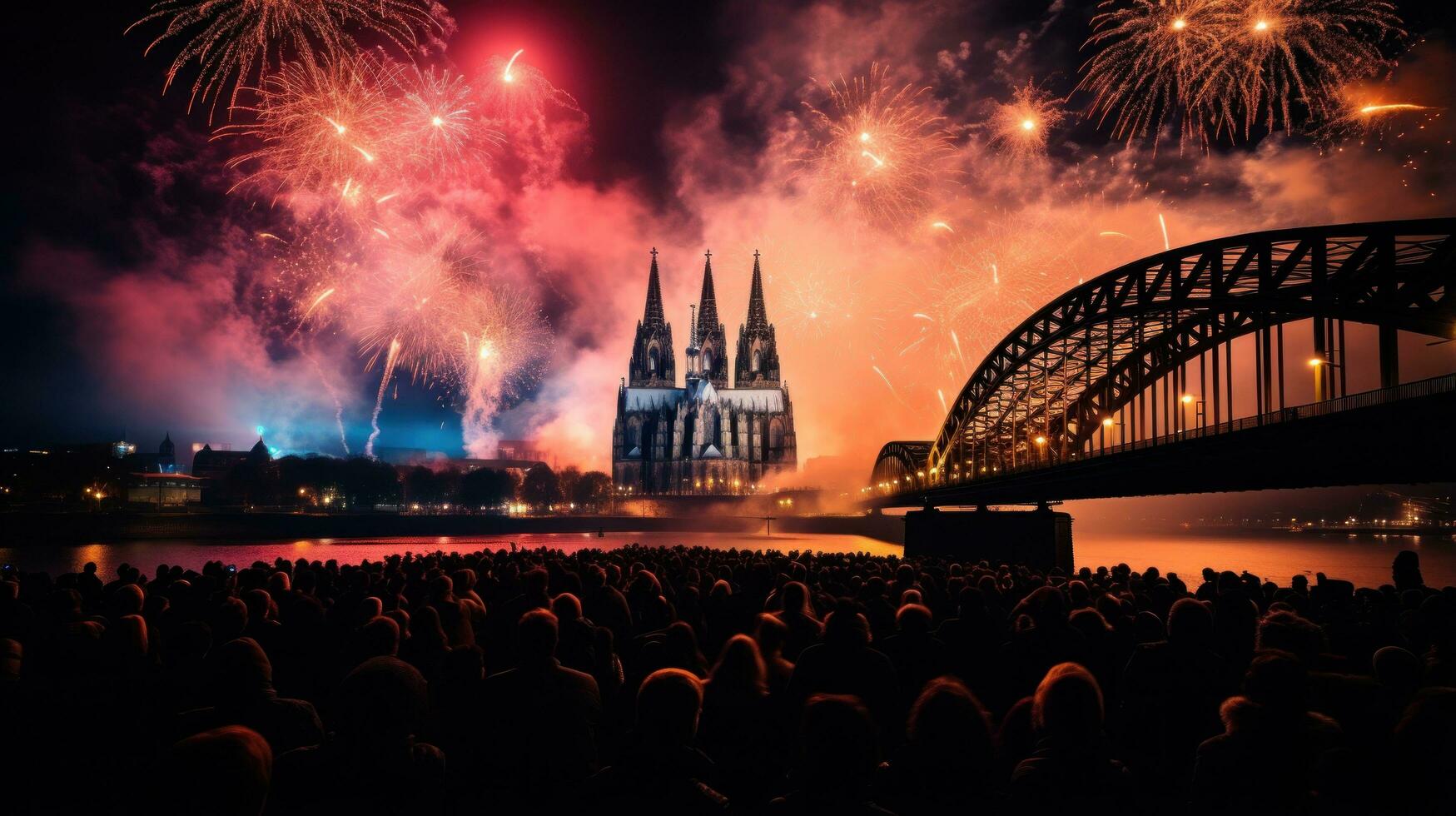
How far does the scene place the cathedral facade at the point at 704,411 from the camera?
173m

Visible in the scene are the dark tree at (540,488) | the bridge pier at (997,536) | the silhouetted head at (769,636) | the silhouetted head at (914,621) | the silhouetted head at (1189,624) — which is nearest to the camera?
the silhouetted head at (1189,624)

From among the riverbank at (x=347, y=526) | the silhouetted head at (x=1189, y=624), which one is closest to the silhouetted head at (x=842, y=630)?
the silhouetted head at (x=1189, y=624)

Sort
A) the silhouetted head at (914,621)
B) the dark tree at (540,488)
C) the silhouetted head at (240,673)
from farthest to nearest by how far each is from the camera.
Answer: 1. the dark tree at (540,488)
2. the silhouetted head at (914,621)
3. the silhouetted head at (240,673)

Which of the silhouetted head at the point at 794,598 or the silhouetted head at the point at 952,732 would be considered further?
the silhouetted head at the point at 794,598

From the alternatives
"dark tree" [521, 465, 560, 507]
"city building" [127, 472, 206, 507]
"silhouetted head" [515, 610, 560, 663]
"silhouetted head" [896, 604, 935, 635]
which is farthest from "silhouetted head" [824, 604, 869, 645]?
"city building" [127, 472, 206, 507]

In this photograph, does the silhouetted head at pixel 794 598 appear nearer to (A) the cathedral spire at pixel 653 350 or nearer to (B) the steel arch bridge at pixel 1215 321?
(B) the steel arch bridge at pixel 1215 321

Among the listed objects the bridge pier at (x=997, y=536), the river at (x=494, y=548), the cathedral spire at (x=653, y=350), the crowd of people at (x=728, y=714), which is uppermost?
the cathedral spire at (x=653, y=350)

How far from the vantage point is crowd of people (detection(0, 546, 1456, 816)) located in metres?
3.60

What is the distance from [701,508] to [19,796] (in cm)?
12702

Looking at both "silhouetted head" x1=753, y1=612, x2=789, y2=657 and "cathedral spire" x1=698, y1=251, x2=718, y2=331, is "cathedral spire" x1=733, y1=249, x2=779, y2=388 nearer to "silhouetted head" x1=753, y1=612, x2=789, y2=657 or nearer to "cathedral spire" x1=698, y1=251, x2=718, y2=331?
"cathedral spire" x1=698, y1=251, x2=718, y2=331

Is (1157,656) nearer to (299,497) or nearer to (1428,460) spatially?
(1428,460)

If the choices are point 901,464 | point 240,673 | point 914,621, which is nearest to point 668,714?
point 240,673

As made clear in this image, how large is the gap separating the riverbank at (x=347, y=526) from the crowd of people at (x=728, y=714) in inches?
3279

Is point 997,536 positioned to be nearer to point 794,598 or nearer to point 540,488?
point 794,598
